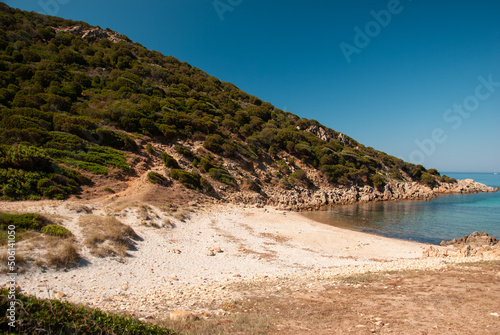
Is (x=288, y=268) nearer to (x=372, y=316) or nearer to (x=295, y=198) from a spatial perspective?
(x=372, y=316)

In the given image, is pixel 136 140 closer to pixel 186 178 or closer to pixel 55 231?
pixel 186 178

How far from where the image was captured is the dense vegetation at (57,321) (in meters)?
3.96

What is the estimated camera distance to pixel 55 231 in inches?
407

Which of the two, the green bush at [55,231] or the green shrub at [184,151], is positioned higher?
the green shrub at [184,151]

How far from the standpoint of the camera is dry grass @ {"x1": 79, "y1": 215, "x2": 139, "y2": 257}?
10539 mm

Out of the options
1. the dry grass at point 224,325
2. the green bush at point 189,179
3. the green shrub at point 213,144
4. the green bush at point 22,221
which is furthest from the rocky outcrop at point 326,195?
the dry grass at point 224,325

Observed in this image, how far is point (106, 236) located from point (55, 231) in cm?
197

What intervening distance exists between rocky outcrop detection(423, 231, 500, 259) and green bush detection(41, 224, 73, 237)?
19.5 meters

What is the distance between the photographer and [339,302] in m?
7.63

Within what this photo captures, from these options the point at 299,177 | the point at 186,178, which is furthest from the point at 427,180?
the point at 186,178

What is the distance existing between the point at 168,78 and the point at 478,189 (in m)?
81.2

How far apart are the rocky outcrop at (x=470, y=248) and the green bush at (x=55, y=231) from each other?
19.5 m

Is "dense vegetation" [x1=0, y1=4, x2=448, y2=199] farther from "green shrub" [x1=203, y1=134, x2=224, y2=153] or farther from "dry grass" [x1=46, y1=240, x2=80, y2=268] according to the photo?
"dry grass" [x1=46, y1=240, x2=80, y2=268]

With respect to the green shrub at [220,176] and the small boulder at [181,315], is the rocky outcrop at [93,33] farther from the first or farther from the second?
the small boulder at [181,315]
